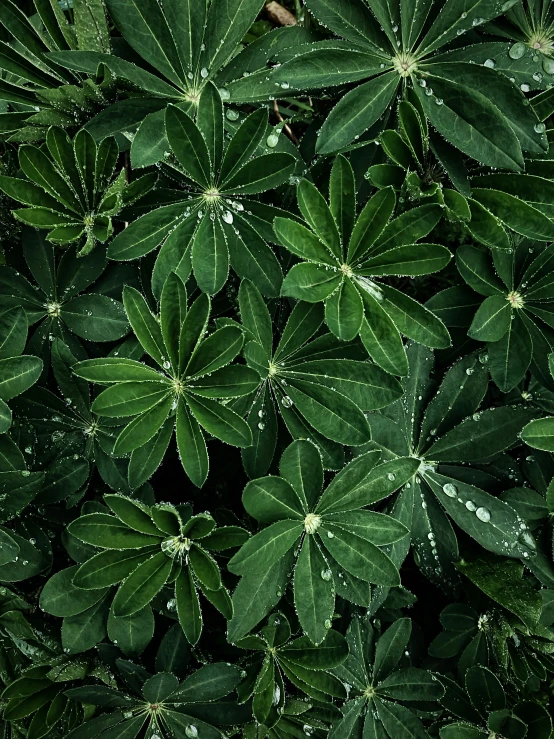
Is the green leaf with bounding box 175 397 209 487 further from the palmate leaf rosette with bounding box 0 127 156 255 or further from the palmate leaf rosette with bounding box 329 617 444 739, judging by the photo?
the palmate leaf rosette with bounding box 329 617 444 739

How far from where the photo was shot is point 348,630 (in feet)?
5.70

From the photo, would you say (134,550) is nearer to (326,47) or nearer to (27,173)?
(27,173)

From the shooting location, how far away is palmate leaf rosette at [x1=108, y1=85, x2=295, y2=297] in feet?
4.68

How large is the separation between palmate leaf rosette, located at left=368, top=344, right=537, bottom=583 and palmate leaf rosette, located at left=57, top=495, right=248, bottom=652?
0.54 metres

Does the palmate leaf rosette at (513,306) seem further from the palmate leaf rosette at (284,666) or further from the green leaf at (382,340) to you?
the palmate leaf rosette at (284,666)

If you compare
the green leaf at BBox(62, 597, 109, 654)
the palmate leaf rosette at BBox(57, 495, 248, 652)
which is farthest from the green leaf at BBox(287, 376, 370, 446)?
the green leaf at BBox(62, 597, 109, 654)

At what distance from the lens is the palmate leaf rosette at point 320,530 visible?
139 cm

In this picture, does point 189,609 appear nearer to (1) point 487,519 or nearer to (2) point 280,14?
(1) point 487,519

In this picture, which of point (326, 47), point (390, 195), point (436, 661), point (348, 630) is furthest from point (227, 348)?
point (436, 661)

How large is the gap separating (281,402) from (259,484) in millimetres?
274

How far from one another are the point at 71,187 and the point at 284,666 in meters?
1.38

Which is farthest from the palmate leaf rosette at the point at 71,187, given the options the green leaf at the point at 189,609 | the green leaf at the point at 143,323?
the green leaf at the point at 189,609

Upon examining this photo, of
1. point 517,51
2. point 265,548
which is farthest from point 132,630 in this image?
point 517,51

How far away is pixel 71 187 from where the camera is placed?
60.9 inches
